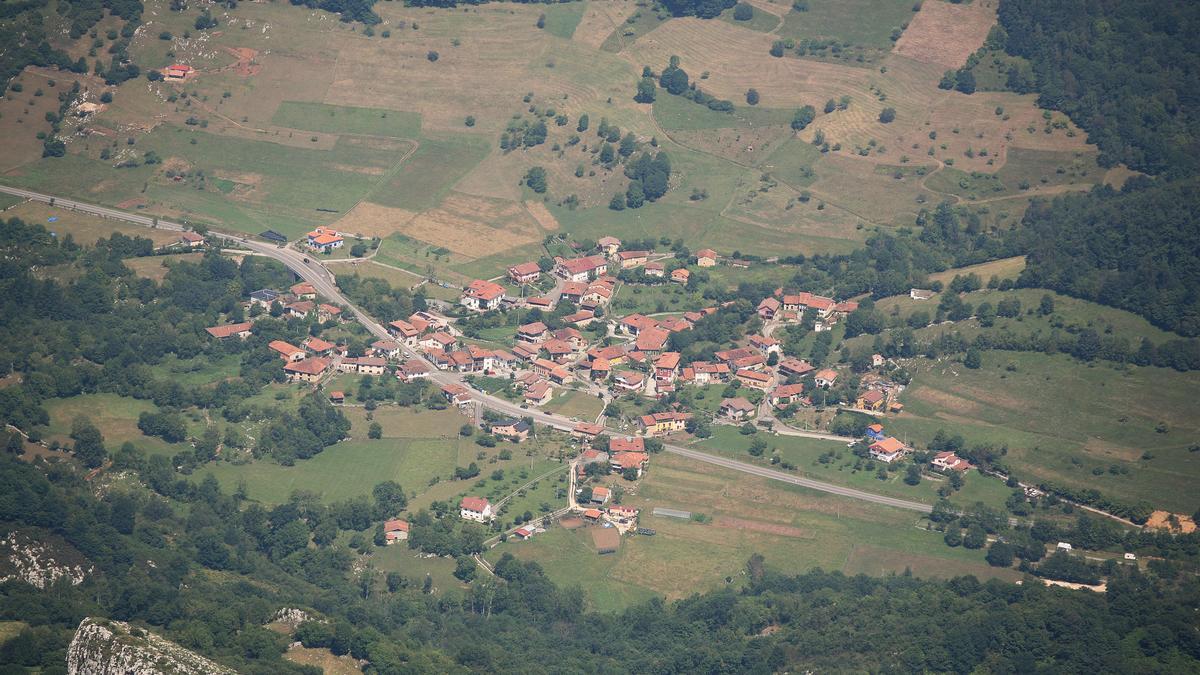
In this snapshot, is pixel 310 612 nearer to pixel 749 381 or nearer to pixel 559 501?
pixel 559 501

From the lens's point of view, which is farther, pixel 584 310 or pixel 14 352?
pixel 584 310

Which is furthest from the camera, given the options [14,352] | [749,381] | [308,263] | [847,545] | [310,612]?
[308,263]

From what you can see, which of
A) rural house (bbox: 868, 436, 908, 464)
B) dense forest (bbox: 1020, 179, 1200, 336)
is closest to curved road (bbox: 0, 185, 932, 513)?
rural house (bbox: 868, 436, 908, 464)

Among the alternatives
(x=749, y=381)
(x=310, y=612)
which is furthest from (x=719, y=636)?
(x=749, y=381)

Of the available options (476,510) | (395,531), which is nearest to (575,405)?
(476,510)

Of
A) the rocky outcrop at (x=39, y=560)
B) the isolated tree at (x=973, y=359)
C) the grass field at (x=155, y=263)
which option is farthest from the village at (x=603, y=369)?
the rocky outcrop at (x=39, y=560)

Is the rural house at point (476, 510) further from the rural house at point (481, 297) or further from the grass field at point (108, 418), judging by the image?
the rural house at point (481, 297)

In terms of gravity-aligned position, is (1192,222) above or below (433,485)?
above
